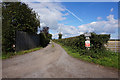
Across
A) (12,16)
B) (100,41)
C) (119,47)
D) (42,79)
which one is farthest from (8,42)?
(119,47)

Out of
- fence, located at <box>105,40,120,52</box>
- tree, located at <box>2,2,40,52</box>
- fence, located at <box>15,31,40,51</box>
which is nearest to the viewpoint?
tree, located at <box>2,2,40,52</box>

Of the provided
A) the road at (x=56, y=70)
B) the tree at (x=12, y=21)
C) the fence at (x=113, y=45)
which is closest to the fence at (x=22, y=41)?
the tree at (x=12, y=21)

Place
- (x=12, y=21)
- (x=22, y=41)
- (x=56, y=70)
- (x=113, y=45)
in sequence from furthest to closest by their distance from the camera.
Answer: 1. (x=12, y=21)
2. (x=22, y=41)
3. (x=113, y=45)
4. (x=56, y=70)

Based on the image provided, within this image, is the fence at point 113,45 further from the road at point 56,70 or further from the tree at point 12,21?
the tree at point 12,21

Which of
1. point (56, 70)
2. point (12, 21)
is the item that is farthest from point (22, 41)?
point (56, 70)

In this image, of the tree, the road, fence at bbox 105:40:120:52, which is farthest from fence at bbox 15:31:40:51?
fence at bbox 105:40:120:52

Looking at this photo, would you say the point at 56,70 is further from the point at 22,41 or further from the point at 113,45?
the point at 113,45

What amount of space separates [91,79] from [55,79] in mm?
1406

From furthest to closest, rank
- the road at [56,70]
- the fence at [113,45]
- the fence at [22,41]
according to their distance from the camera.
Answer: the fence at [22,41], the fence at [113,45], the road at [56,70]

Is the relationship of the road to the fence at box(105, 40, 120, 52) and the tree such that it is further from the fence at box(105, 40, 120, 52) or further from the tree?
the fence at box(105, 40, 120, 52)

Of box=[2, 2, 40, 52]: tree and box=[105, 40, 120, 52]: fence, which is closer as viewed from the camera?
box=[2, 2, 40, 52]: tree

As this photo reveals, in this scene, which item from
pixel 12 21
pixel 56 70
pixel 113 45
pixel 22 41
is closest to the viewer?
pixel 56 70

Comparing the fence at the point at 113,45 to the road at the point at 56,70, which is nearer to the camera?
the road at the point at 56,70

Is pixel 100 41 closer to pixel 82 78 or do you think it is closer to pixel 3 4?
pixel 82 78
